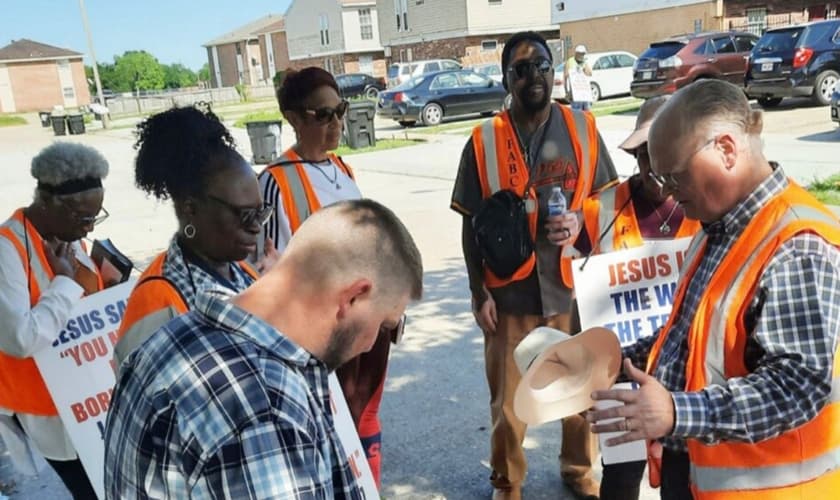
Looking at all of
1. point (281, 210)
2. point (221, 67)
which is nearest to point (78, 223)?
point (281, 210)

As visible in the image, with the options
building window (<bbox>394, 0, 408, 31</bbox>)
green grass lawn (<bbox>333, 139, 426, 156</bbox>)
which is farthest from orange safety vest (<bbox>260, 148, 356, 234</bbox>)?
building window (<bbox>394, 0, 408, 31</bbox>)

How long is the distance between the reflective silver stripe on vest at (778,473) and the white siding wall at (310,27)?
164ft

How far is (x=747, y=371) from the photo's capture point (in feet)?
5.79

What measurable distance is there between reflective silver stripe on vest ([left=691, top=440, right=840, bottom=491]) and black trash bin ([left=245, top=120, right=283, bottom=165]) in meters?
14.1

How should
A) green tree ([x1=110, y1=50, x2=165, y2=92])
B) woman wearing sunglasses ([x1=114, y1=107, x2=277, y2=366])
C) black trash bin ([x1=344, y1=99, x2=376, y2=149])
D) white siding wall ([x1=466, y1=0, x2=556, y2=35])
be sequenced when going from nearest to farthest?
woman wearing sunglasses ([x1=114, y1=107, x2=277, y2=366]) → black trash bin ([x1=344, y1=99, x2=376, y2=149]) → white siding wall ([x1=466, y1=0, x2=556, y2=35]) → green tree ([x1=110, y1=50, x2=165, y2=92])

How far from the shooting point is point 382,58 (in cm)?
4975

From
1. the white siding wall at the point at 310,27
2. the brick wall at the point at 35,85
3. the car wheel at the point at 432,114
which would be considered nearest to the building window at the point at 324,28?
the white siding wall at the point at 310,27

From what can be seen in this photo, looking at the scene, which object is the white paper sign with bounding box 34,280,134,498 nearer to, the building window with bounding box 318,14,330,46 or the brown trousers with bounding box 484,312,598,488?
the brown trousers with bounding box 484,312,598,488

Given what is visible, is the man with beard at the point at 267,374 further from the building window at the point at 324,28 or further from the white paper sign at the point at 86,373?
the building window at the point at 324,28

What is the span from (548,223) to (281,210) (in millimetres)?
1166

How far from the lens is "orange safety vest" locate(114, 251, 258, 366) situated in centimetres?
175

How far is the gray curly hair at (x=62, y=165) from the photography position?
2.57m

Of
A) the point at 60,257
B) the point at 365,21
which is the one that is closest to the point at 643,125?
the point at 60,257

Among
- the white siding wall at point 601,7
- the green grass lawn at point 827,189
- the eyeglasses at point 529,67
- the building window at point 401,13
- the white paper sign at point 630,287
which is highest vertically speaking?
the building window at point 401,13
